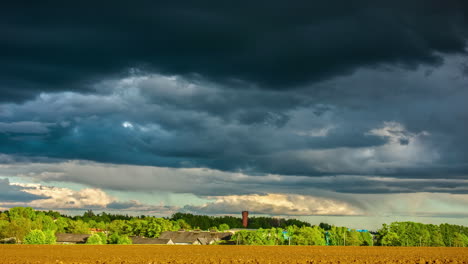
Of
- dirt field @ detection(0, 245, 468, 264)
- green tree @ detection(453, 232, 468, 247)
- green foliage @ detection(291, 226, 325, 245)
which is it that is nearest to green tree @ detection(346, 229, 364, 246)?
green foliage @ detection(291, 226, 325, 245)

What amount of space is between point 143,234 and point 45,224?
39.3m

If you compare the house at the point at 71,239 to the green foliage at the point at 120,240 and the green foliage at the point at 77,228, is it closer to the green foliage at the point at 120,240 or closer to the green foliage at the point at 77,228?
the green foliage at the point at 120,240

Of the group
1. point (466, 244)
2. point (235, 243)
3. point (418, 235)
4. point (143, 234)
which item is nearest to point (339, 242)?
point (418, 235)

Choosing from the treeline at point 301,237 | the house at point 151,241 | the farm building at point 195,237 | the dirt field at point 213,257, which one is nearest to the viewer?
the dirt field at point 213,257

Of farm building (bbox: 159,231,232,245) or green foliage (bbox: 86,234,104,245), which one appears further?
farm building (bbox: 159,231,232,245)

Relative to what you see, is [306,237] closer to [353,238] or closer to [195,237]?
[353,238]

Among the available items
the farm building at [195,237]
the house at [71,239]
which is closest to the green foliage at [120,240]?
the house at [71,239]

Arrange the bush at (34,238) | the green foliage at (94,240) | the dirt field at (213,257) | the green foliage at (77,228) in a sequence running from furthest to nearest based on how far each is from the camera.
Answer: the green foliage at (77,228), the green foliage at (94,240), the bush at (34,238), the dirt field at (213,257)

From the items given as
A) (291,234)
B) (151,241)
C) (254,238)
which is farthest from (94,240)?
(291,234)

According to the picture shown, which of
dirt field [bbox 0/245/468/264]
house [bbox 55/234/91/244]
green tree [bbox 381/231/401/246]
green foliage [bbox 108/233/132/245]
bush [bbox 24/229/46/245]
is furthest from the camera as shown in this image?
green tree [bbox 381/231/401/246]

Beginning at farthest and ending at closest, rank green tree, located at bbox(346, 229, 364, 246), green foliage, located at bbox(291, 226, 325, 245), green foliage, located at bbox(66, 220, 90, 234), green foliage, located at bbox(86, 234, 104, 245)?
green foliage, located at bbox(66, 220, 90, 234) → green tree, located at bbox(346, 229, 364, 246) → green foliage, located at bbox(291, 226, 325, 245) → green foliage, located at bbox(86, 234, 104, 245)

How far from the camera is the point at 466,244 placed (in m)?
186

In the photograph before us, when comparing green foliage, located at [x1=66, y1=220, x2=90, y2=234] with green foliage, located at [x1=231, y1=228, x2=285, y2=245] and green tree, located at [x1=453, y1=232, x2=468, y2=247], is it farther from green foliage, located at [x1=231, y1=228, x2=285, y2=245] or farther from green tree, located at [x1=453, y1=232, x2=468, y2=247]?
green tree, located at [x1=453, y1=232, x2=468, y2=247]

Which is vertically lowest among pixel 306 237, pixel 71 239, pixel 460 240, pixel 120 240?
pixel 71 239
